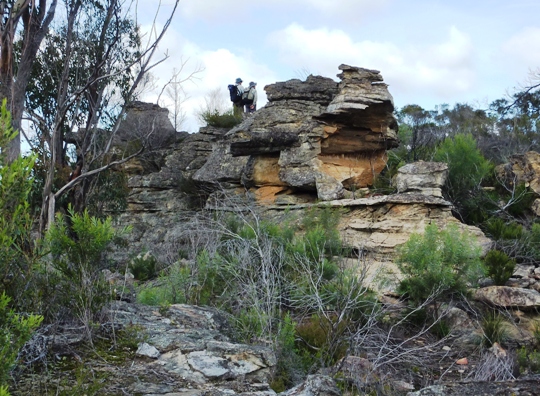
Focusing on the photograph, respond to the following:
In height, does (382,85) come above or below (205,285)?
above

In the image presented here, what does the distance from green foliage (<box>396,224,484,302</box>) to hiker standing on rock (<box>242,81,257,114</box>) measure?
10072 millimetres

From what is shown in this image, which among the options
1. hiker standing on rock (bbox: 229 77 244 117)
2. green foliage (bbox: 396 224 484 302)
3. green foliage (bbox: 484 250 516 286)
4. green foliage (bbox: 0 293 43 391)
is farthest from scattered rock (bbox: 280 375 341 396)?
hiker standing on rock (bbox: 229 77 244 117)

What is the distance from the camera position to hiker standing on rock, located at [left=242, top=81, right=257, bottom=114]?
64.0ft

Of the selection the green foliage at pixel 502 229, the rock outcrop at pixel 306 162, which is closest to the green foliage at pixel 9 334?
the rock outcrop at pixel 306 162

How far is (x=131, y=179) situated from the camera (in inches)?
693

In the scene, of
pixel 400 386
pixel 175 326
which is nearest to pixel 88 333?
pixel 175 326

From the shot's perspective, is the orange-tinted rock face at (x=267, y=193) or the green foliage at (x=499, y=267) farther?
the orange-tinted rock face at (x=267, y=193)

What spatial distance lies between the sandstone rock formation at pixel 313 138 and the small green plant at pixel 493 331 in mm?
5745

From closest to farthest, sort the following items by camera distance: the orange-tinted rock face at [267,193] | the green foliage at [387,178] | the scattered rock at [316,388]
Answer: the scattered rock at [316,388]
the green foliage at [387,178]
the orange-tinted rock face at [267,193]

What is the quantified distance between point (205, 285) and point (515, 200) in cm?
877

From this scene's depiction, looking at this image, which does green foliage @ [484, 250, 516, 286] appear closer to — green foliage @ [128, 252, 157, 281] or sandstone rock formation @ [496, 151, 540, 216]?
sandstone rock formation @ [496, 151, 540, 216]

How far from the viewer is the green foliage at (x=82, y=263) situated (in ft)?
16.5

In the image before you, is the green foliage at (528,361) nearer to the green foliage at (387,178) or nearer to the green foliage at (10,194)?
the green foliage at (10,194)

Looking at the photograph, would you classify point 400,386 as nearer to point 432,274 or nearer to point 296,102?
point 432,274
